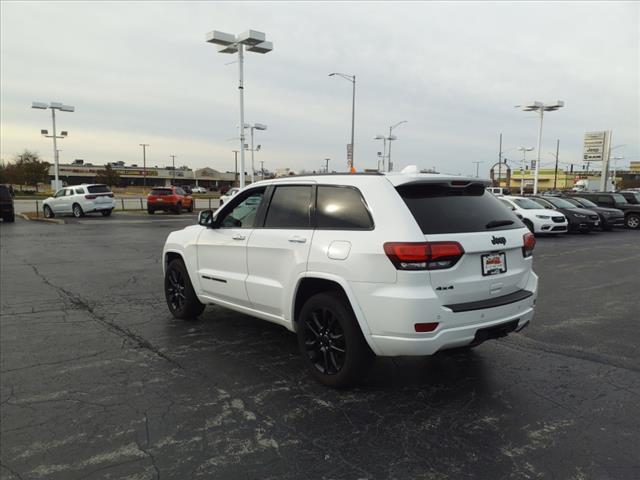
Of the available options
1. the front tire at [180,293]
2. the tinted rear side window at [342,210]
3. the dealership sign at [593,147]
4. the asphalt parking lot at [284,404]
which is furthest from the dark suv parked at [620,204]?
the dealership sign at [593,147]

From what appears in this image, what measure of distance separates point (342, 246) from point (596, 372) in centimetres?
266

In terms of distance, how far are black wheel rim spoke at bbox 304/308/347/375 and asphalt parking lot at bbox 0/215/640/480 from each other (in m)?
0.20

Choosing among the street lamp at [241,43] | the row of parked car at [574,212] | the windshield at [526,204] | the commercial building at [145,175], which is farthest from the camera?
the commercial building at [145,175]

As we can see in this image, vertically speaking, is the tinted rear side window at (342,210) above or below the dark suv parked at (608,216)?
above

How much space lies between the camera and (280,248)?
4.43m

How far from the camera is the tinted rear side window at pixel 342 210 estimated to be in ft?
12.8

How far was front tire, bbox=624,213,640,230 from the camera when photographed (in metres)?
23.7

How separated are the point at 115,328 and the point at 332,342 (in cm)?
306

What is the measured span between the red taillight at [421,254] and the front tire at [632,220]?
964 inches

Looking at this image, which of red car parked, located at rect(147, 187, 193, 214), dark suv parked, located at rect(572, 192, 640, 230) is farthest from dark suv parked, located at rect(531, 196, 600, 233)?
red car parked, located at rect(147, 187, 193, 214)

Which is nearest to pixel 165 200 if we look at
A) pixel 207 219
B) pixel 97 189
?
pixel 97 189

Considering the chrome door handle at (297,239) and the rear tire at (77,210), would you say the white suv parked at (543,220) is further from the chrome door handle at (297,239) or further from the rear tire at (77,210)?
the rear tire at (77,210)

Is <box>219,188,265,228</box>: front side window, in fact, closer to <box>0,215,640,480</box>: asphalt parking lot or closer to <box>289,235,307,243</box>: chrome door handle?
<box>289,235,307,243</box>: chrome door handle

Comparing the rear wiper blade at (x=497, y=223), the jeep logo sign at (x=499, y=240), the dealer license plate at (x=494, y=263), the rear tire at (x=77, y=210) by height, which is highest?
the rear wiper blade at (x=497, y=223)
